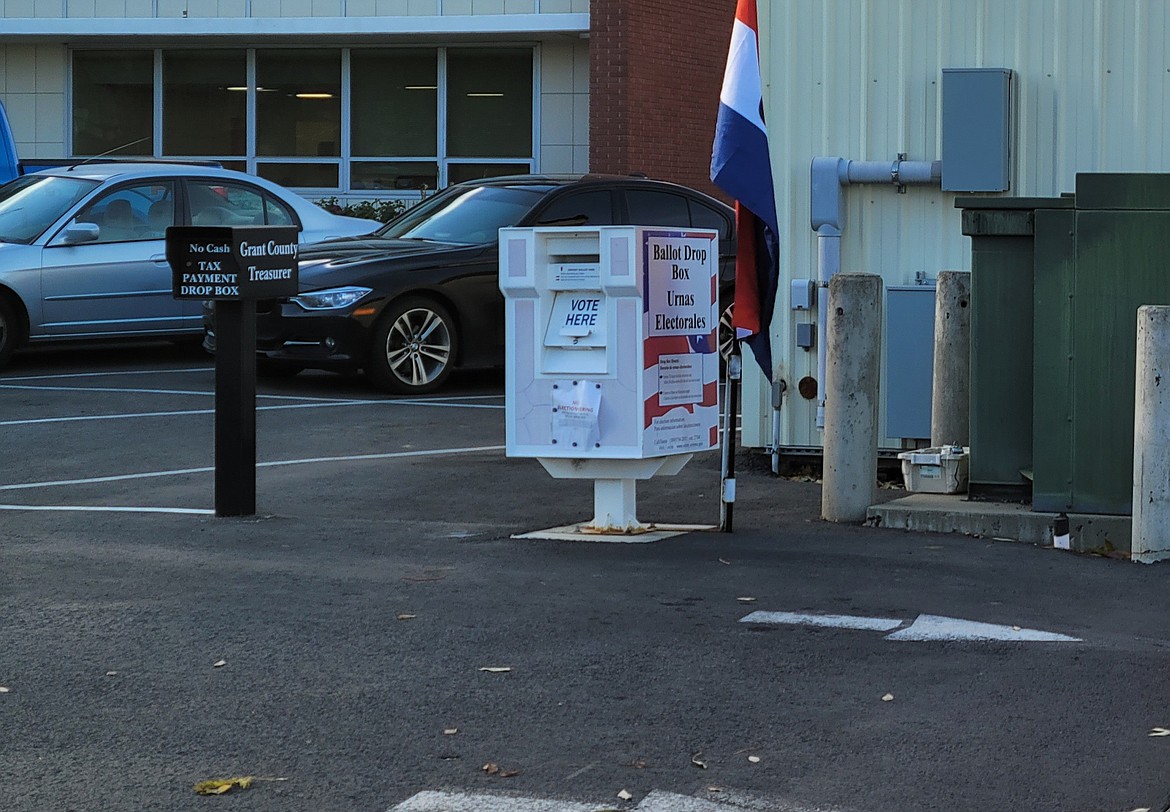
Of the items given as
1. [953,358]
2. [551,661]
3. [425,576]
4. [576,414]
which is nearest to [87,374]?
[953,358]

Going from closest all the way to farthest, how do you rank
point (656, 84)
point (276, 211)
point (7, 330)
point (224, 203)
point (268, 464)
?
point (268, 464), point (7, 330), point (224, 203), point (276, 211), point (656, 84)

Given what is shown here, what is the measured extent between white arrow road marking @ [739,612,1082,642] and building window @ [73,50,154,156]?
21.9 meters

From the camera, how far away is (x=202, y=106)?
26562mm

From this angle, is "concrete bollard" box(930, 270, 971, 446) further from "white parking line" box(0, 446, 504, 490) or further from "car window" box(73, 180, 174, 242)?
"car window" box(73, 180, 174, 242)

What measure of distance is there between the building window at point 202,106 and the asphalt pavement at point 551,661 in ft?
57.1

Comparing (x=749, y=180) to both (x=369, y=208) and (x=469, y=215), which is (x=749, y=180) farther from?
(x=369, y=208)

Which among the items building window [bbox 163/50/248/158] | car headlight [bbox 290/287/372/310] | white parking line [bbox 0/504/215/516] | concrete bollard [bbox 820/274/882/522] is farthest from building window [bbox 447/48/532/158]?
concrete bollard [bbox 820/274/882/522]

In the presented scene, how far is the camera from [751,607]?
6582mm

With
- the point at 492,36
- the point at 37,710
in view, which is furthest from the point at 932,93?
the point at 492,36

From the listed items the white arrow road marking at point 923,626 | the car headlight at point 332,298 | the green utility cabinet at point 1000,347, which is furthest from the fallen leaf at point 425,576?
the car headlight at point 332,298

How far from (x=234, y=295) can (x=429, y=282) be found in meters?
5.51

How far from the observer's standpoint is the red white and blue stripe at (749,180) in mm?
8516

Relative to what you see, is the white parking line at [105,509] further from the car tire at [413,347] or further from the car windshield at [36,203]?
the car windshield at [36,203]

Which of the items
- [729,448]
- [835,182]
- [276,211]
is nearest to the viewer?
[729,448]
